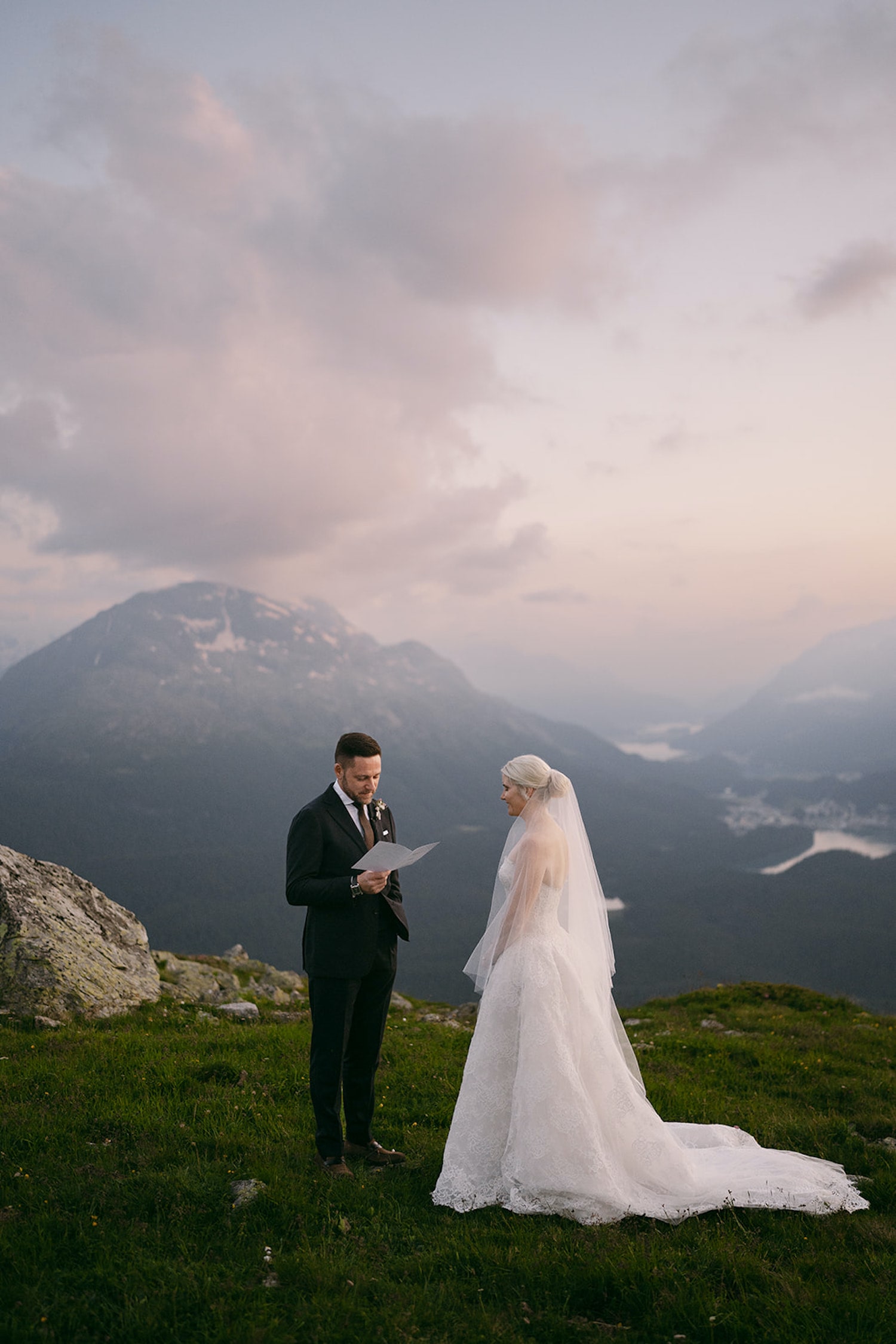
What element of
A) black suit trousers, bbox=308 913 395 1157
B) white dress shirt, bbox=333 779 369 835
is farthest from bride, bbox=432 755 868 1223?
white dress shirt, bbox=333 779 369 835

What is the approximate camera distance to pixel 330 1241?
5695 mm

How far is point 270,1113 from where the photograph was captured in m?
8.30

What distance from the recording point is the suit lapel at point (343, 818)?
718 cm

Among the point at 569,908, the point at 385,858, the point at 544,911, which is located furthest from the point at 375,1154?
the point at 385,858

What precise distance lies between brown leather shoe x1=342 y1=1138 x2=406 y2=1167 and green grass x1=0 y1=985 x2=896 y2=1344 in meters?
0.19

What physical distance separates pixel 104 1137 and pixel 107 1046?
3182mm

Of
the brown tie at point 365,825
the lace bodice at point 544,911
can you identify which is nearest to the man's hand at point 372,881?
the brown tie at point 365,825

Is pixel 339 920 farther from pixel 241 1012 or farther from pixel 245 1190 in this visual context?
pixel 241 1012

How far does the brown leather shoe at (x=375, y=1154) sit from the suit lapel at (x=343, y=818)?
Answer: 311 cm

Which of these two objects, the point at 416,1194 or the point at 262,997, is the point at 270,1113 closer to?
the point at 416,1194

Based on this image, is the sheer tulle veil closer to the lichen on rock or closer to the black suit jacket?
the black suit jacket

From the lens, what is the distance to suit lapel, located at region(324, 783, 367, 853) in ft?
23.5

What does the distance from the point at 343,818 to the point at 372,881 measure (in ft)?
2.60

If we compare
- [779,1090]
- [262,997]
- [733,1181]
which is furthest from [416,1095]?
[262,997]
